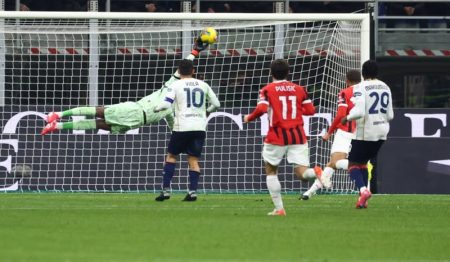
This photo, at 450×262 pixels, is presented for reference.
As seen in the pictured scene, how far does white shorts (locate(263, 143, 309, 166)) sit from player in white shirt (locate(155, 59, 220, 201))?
2.87 meters

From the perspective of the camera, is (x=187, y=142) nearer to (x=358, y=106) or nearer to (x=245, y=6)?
(x=358, y=106)

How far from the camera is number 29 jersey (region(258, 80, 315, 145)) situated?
15523 millimetres

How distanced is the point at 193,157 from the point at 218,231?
20.0ft

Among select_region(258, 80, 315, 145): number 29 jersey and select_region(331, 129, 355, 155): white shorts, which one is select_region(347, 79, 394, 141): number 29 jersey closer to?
select_region(258, 80, 315, 145): number 29 jersey

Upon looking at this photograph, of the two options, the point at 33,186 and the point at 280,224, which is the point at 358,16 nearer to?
the point at 33,186

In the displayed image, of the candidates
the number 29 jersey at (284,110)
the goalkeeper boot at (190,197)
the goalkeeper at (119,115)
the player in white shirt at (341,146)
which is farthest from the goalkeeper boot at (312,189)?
the number 29 jersey at (284,110)

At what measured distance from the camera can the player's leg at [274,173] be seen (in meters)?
15.3

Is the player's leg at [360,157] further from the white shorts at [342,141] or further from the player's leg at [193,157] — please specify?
the player's leg at [193,157]

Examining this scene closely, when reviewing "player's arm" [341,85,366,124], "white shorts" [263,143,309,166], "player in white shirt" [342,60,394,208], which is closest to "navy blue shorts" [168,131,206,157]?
"player in white shirt" [342,60,394,208]

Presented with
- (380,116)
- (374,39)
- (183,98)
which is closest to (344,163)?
(380,116)

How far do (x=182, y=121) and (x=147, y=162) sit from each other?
14.4 ft

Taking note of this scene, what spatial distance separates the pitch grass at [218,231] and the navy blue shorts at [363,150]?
2.19ft

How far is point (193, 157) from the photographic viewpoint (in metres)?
18.9

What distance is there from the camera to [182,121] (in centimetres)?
1861
